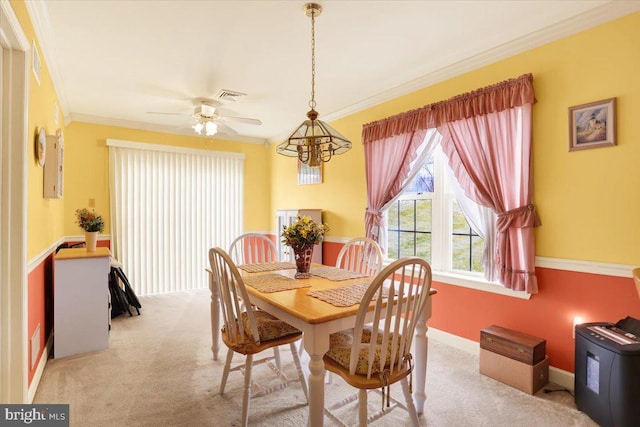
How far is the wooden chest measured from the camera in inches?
87.4

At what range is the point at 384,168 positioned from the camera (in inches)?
138

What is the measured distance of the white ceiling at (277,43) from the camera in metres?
2.14

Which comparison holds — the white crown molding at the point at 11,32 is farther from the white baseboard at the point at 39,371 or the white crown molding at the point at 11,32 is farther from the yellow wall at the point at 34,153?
the white baseboard at the point at 39,371

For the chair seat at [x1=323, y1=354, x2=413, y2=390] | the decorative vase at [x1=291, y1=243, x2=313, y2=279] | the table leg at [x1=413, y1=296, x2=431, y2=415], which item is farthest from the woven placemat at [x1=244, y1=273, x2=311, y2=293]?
the table leg at [x1=413, y1=296, x2=431, y2=415]

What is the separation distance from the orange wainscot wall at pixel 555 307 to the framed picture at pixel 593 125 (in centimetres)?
87

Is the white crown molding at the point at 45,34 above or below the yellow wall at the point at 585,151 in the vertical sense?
above

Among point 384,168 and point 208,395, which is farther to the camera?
point 384,168

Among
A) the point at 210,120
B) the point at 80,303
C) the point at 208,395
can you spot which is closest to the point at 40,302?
the point at 80,303

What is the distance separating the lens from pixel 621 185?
2049 mm

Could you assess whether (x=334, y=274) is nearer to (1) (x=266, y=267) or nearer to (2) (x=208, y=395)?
(1) (x=266, y=267)

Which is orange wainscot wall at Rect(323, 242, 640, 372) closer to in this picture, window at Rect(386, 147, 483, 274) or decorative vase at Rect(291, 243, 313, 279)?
window at Rect(386, 147, 483, 274)

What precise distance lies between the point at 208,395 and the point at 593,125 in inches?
122

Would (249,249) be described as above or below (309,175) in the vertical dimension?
below

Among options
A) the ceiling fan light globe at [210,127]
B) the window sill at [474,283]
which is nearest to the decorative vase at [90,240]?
the ceiling fan light globe at [210,127]
